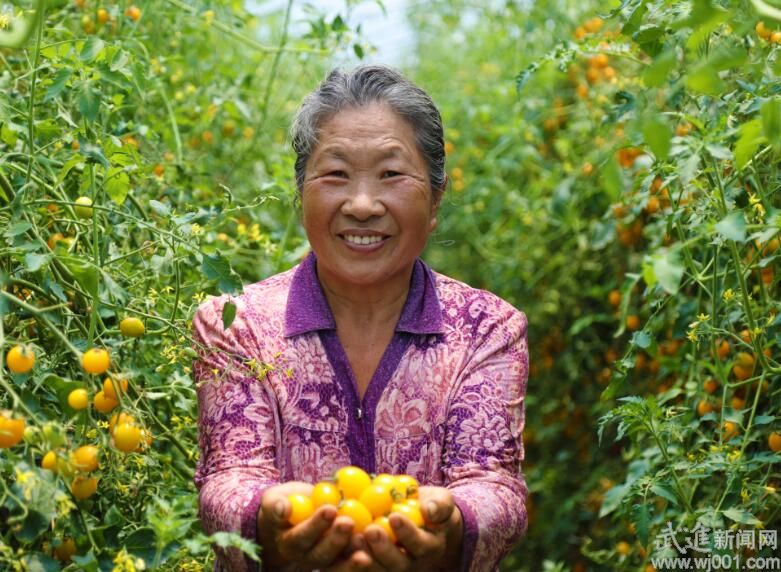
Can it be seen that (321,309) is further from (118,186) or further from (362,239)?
(118,186)

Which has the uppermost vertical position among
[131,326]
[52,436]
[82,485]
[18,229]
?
[18,229]

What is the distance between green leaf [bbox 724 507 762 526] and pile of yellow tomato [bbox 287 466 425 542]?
0.62 meters

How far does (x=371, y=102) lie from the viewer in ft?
6.27

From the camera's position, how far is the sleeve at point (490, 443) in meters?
1.71

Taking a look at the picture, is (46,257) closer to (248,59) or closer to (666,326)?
(666,326)

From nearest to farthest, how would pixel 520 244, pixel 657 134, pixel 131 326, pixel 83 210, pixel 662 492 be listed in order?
pixel 657 134, pixel 131 326, pixel 83 210, pixel 662 492, pixel 520 244

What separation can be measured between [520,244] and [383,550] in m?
2.33

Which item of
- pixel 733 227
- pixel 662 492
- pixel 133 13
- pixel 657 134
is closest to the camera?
pixel 657 134

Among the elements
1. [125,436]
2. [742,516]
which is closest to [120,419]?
[125,436]

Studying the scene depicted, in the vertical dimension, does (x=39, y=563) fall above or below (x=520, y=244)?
below

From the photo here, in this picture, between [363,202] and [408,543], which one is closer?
[408,543]

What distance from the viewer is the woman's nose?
6.08 feet

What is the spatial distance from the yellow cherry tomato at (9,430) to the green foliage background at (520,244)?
0.01 metres

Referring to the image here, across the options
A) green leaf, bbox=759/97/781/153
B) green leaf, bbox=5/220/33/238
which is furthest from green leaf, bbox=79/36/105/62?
green leaf, bbox=759/97/781/153
